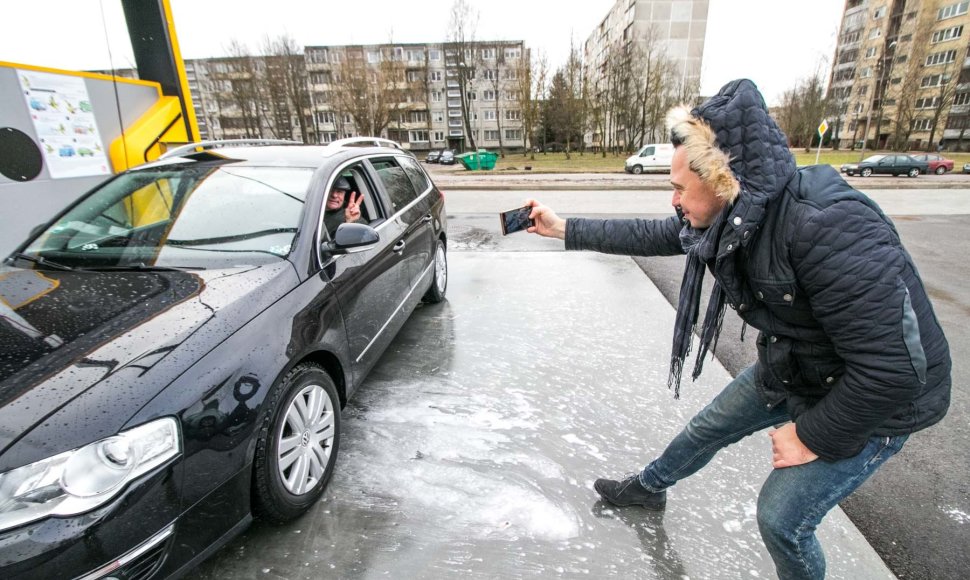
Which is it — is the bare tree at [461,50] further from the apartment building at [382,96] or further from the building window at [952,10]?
the building window at [952,10]

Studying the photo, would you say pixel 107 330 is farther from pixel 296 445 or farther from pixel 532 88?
pixel 532 88

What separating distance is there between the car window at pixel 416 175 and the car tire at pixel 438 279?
0.57 m

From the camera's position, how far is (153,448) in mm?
1380

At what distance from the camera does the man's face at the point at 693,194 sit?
129cm

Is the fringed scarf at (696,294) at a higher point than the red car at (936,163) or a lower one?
higher

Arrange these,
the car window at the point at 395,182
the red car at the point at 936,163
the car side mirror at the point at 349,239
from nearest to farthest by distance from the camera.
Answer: the car side mirror at the point at 349,239, the car window at the point at 395,182, the red car at the point at 936,163

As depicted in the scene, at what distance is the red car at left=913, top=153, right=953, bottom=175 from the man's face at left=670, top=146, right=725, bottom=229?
33.8m

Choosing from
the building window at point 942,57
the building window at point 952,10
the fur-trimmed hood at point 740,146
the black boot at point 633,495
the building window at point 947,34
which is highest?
the building window at point 952,10

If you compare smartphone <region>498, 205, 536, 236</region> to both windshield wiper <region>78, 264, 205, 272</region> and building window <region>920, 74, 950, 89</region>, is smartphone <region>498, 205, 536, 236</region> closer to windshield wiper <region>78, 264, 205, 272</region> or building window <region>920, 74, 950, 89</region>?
windshield wiper <region>78, 264, 205, 272</region>

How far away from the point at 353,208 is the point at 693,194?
2427 mm

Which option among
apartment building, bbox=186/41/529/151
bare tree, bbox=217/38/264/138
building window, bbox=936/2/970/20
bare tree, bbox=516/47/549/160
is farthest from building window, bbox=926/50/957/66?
bare tree, bbox=217/38/264/138

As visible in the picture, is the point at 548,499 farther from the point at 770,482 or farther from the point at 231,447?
the point at 231,447

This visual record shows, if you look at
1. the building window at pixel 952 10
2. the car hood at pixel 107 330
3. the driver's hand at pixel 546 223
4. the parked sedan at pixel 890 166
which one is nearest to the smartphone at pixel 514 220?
the driver's hand at pixel 546 223

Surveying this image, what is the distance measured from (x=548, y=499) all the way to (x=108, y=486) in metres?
1.66
